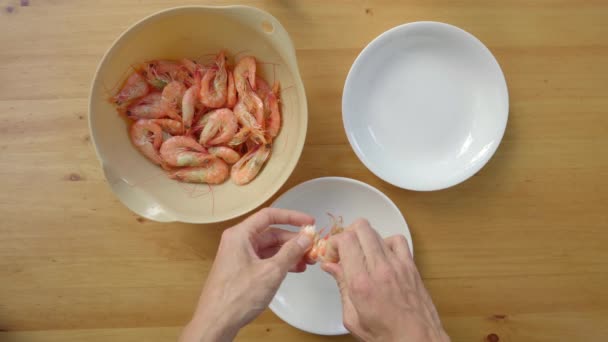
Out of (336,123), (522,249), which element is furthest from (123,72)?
(522,249)

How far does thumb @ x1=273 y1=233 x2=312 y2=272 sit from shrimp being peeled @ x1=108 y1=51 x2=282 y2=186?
0.19 meters

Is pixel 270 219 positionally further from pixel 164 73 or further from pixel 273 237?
pixel 164 73

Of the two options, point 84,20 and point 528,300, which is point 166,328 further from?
point 528,300

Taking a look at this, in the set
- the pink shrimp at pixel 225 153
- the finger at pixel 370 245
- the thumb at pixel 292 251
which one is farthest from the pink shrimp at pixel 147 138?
the finger at pixel 370 245

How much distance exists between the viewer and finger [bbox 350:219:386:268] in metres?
0.74

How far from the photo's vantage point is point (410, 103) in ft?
3.18

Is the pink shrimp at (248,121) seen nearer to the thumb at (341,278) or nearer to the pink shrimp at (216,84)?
the pink shrimp at (216,84)

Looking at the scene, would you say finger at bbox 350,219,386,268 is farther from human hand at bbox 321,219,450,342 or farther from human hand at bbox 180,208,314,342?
human hand at bbox 180,208,314,342

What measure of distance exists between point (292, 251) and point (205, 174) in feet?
0.89

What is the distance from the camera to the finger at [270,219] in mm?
794

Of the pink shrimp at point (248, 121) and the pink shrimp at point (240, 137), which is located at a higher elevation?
the pink shrimp at point (248, 121)

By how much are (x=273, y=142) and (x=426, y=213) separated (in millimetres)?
404

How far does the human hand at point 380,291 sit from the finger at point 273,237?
134mm

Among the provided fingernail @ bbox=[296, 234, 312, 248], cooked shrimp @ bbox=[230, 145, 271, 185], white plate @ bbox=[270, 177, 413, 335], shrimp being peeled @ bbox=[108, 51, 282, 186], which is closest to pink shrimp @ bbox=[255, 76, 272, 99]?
shrimp being peeled @ bbox=[108, 51, 282, 186]
